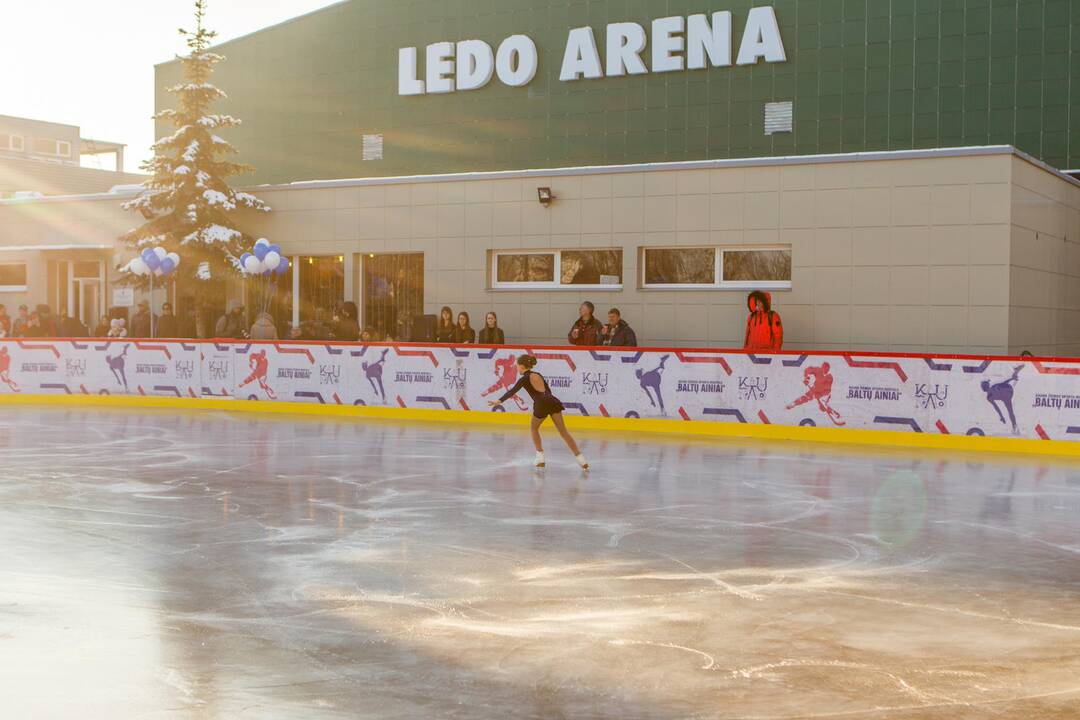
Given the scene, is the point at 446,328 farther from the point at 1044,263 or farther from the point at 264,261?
the point at 1044,263

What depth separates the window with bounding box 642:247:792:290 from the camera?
22.2 meters

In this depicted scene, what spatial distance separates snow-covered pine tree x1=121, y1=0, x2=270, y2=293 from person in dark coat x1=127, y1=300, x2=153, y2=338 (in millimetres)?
1148

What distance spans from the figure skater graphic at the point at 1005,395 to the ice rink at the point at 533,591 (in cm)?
244

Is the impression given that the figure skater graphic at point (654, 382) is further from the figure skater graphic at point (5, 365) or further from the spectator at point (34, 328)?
the spectator at point (34, 328)

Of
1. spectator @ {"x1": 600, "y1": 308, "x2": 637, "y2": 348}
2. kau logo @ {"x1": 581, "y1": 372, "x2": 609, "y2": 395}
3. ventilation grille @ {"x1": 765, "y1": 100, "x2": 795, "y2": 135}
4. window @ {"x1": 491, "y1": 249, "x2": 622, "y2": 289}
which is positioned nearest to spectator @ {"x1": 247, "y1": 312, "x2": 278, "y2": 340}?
window @ {"x1": 491, "y1": 249, "x2": 622, "y2": 289}

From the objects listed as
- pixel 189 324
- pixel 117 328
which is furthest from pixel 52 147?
pixel 117 328

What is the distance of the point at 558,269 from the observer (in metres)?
24.2

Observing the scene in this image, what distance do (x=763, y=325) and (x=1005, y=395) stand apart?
12.9ft

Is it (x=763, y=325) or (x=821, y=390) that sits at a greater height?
(x=763, y=325)

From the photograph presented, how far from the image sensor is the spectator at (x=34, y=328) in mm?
27188

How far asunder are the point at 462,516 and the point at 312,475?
3.34 metres

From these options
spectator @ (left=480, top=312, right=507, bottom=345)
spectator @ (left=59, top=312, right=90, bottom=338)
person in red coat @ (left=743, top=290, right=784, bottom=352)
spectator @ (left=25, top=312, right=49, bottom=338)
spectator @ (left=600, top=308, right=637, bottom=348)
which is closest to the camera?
person in red coat @ (left=743, top=290, right=784, bottom=352)

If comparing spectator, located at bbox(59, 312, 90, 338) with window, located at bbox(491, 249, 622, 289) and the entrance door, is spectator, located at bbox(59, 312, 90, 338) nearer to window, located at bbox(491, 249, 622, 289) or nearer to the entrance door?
the entrance door

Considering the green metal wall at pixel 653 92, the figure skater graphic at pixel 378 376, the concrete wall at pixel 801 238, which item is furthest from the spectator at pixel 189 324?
the green metal wall at pixel 653 92
